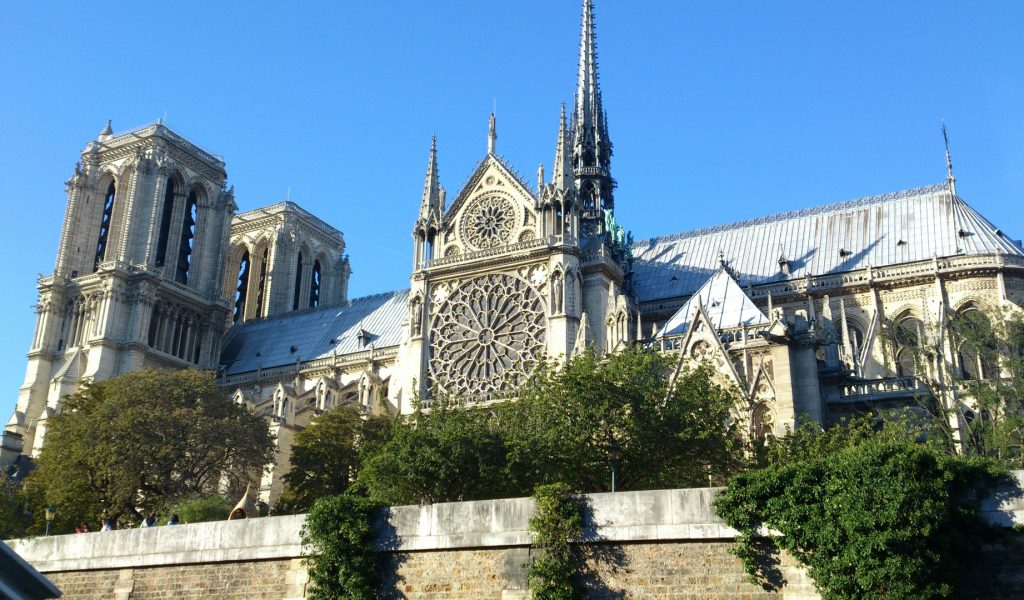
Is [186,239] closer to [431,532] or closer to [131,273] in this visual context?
[131,273]

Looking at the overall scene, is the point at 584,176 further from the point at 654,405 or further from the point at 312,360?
the point at 654,405

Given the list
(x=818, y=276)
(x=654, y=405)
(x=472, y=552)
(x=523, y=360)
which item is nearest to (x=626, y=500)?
(x=472, y=552)

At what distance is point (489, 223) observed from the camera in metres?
50.6

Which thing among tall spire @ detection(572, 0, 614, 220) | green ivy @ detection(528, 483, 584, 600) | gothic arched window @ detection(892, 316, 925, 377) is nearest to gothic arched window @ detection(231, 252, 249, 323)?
tall spire @ detection(572, 0, 614, 220)

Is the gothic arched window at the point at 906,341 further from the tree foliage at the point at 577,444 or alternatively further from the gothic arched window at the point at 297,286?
the gothic arched window at the point at 297,286

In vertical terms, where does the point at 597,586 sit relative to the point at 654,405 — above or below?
below

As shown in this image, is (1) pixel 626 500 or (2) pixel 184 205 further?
(2) pixel 184 205

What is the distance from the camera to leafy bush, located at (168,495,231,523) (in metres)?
35.0

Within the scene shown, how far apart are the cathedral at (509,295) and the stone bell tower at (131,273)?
127mm

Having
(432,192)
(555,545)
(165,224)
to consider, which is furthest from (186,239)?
(555,545)

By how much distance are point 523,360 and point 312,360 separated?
1886 centimetres

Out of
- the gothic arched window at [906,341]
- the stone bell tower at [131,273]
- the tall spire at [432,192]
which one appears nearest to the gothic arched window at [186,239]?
the stone bell tower at [131,273]

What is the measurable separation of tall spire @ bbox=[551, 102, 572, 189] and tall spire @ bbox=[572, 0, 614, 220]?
7.59 metres

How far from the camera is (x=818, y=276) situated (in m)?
52.2
